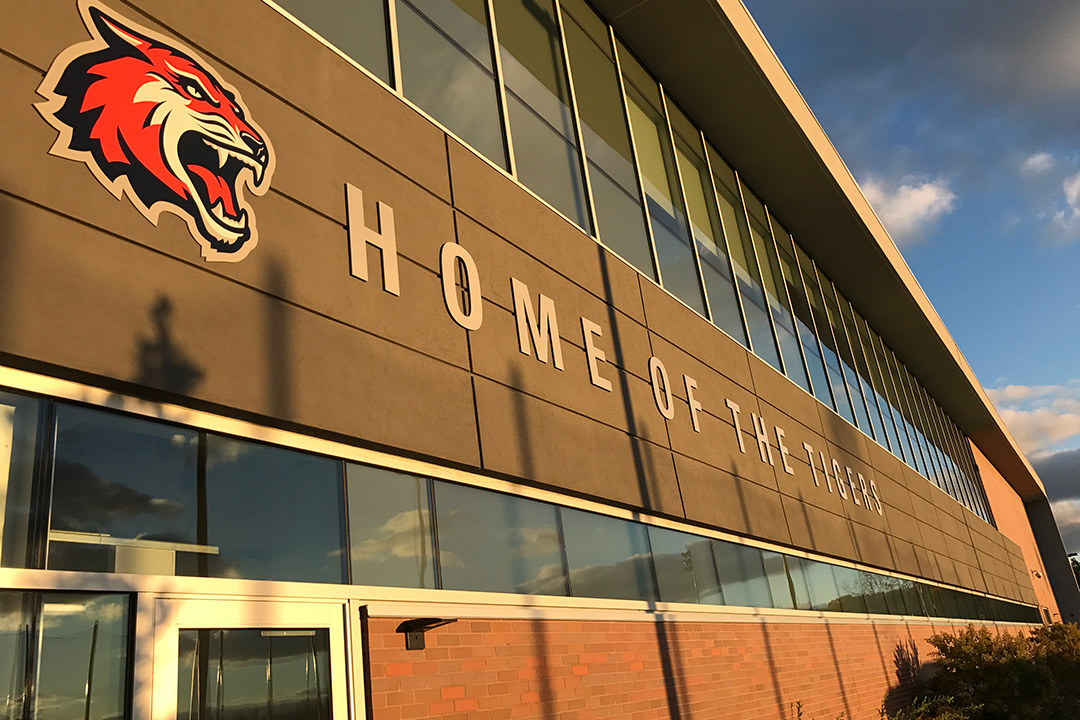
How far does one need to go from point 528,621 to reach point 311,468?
2602 millimetres

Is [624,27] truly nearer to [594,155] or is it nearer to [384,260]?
[594,155]

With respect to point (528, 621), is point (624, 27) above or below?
above

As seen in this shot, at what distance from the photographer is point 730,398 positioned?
13852 millimetres

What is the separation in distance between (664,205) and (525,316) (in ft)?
20.1

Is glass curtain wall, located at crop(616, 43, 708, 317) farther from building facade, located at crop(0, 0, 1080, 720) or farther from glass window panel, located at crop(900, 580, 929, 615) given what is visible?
glass window panel, located at crop(900, 580, 929, 615)

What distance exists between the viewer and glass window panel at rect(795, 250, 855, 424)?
2158 cm

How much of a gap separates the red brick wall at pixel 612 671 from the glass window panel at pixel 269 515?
692mm

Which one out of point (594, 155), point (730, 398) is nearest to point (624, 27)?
point (594, 155)

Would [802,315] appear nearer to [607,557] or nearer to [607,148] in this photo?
[607,148]

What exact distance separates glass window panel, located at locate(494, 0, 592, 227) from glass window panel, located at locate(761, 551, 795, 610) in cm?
602

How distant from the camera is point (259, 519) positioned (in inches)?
222

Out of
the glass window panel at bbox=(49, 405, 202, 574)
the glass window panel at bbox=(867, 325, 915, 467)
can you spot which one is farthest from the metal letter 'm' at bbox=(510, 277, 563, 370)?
the glass window panel at bbox=(867, 325, 915, 467)

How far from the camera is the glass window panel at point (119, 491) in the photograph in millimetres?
4652

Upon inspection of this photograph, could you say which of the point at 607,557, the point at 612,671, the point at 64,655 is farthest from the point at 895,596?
the point at 64,655
